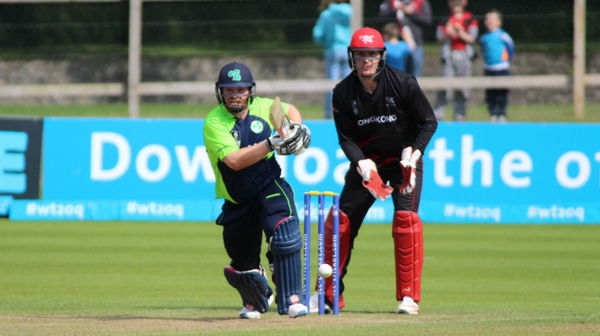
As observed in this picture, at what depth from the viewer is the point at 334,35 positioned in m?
17.3

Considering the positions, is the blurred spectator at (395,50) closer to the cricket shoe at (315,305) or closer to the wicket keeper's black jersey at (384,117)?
the wicket keeper's black jersey at (384,117)

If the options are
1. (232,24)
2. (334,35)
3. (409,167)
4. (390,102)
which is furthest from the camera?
(232,24)

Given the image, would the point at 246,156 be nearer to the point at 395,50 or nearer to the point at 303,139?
the point at 303,139

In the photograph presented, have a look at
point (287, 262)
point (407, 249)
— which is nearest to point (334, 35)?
point (407, 249)

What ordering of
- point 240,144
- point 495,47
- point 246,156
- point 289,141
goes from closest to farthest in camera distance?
point 289,141 → point 246,156 → point 240,144 → point 495,47

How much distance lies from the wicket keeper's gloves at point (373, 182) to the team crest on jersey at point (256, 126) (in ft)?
2.56

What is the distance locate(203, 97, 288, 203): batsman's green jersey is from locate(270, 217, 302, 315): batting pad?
358mm

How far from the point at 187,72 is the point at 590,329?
17.3m

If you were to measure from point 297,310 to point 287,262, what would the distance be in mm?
338

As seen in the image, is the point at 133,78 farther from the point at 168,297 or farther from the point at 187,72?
the point at 168,297

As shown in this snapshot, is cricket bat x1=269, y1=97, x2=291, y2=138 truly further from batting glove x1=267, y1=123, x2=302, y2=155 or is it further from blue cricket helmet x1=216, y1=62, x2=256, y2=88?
blue cricket helmet x1=216, y1=62, x2=256, y2=88

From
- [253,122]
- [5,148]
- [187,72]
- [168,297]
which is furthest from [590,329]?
[187,72]

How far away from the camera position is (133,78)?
679 inches

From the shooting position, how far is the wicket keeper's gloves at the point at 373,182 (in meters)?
8.02
